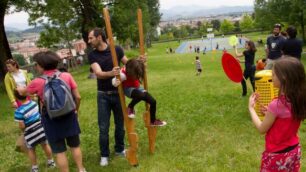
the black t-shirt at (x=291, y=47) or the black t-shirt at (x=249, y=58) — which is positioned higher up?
the black t-shirt at (x=291, y=47)

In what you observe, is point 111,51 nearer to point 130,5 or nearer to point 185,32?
point 130,5

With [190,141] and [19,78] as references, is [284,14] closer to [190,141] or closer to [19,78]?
[190,141]

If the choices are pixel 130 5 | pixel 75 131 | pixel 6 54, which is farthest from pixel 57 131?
pixel 130 5

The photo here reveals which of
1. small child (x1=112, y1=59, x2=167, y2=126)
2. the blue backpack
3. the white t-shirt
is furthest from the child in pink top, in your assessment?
the white t-shirt

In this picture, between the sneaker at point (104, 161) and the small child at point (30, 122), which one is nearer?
the small child at point (30, 122)

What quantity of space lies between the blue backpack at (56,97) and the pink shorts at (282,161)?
2321 millimetres

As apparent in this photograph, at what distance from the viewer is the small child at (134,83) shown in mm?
5355

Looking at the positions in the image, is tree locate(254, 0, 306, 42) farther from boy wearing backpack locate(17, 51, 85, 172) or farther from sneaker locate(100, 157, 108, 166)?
boy wearing backpack locate(17, 51, 85, 172)

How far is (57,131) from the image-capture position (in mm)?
4539

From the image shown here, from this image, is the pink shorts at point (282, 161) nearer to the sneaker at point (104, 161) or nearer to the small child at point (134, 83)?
the small child at point (134, 83)

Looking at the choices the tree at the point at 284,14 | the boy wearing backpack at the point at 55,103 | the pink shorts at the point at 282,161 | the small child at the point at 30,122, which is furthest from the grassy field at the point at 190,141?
the tree at the point at 284,14

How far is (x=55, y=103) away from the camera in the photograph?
432 cm

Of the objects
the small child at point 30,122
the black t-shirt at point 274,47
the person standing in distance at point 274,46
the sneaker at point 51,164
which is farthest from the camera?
the person standing in distance at point 274,46

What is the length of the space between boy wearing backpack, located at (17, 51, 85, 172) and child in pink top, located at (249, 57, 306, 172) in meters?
2.26
